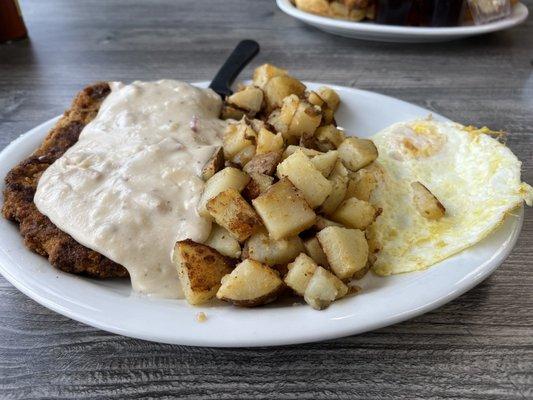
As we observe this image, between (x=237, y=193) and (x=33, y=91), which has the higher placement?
(x=237, y=193)

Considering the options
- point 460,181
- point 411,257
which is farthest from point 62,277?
point 460,181

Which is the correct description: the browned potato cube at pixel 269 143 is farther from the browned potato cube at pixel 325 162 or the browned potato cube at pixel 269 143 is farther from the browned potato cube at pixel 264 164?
the browned potato cube at pixel 325 162

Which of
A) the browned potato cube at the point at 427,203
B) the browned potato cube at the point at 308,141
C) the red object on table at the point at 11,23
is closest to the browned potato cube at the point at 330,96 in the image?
the browned potato cube at the point at 308,141

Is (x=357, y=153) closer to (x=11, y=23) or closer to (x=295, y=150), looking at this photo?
(x=295, y=150)

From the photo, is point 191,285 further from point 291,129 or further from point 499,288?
point 499,288

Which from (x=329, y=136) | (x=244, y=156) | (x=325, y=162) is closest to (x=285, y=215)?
(x=325, y=162)

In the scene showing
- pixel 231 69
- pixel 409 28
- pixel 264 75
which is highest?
pixel 264 75
